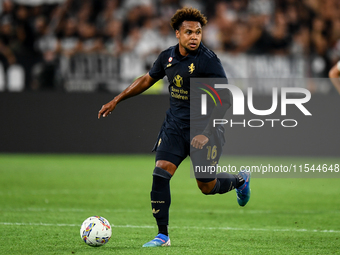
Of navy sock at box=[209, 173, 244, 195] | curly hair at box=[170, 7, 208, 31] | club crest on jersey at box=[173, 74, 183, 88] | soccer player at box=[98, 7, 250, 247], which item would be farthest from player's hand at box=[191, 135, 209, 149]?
curly hair at box=[170, 7, 208, 31]

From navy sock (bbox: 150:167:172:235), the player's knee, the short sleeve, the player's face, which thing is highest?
the player's face

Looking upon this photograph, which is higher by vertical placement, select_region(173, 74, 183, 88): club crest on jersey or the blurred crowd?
the blurred crowd

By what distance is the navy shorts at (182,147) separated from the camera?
201 inches

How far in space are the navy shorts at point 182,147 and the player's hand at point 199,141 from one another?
185mm

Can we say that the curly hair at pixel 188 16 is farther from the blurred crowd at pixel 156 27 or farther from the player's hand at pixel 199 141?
the blurred crowd at pixel 156 27

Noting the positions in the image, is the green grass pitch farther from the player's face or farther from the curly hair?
the curly hair

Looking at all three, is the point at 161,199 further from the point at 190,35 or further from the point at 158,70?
the point at 190,35

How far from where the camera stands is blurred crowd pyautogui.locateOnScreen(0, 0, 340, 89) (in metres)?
15.0

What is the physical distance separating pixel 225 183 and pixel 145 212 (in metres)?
1.98

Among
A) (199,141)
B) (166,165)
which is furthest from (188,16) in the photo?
(166,165)

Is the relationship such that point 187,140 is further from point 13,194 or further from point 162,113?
point 162,113

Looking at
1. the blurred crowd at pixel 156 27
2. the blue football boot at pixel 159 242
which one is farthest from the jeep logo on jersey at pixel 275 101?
the blue football boot at pixel 159 242

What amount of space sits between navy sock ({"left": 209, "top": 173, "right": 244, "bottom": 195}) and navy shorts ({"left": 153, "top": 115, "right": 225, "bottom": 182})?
0.34 m

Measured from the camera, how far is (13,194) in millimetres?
8781
